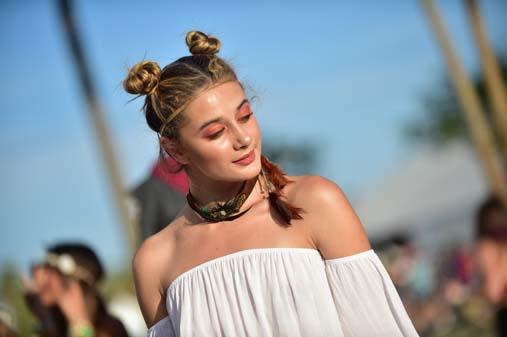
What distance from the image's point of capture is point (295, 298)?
3184 mm

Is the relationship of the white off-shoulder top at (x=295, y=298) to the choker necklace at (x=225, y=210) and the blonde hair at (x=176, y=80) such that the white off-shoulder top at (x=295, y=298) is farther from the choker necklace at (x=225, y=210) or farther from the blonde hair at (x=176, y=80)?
the blonde hair at (x=176, y=80)

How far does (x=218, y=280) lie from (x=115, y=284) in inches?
828

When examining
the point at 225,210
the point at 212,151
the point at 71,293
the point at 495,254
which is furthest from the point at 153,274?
the point at 495,254

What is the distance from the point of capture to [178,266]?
11.3 feet

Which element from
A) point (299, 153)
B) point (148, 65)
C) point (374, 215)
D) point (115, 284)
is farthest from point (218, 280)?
point (299, 153)

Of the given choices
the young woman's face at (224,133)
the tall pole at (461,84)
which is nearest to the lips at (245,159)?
the young woman's face at (224,133)

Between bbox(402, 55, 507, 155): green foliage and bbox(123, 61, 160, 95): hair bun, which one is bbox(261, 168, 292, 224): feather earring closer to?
bbox(123, 61, 160, 95): hair bun

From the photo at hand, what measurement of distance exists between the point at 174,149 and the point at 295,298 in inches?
27.6

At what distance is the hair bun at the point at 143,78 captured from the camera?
342cm

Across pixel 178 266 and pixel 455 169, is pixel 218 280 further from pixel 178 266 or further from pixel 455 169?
pixel 455 169

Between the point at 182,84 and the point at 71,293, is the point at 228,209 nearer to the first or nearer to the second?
the point at 182,84

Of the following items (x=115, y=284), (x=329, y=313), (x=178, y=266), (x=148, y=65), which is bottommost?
(x=115, y=284)

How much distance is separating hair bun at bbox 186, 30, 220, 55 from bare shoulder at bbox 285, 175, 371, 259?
0.62 metres

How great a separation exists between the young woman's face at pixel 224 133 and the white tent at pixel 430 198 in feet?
64.3
